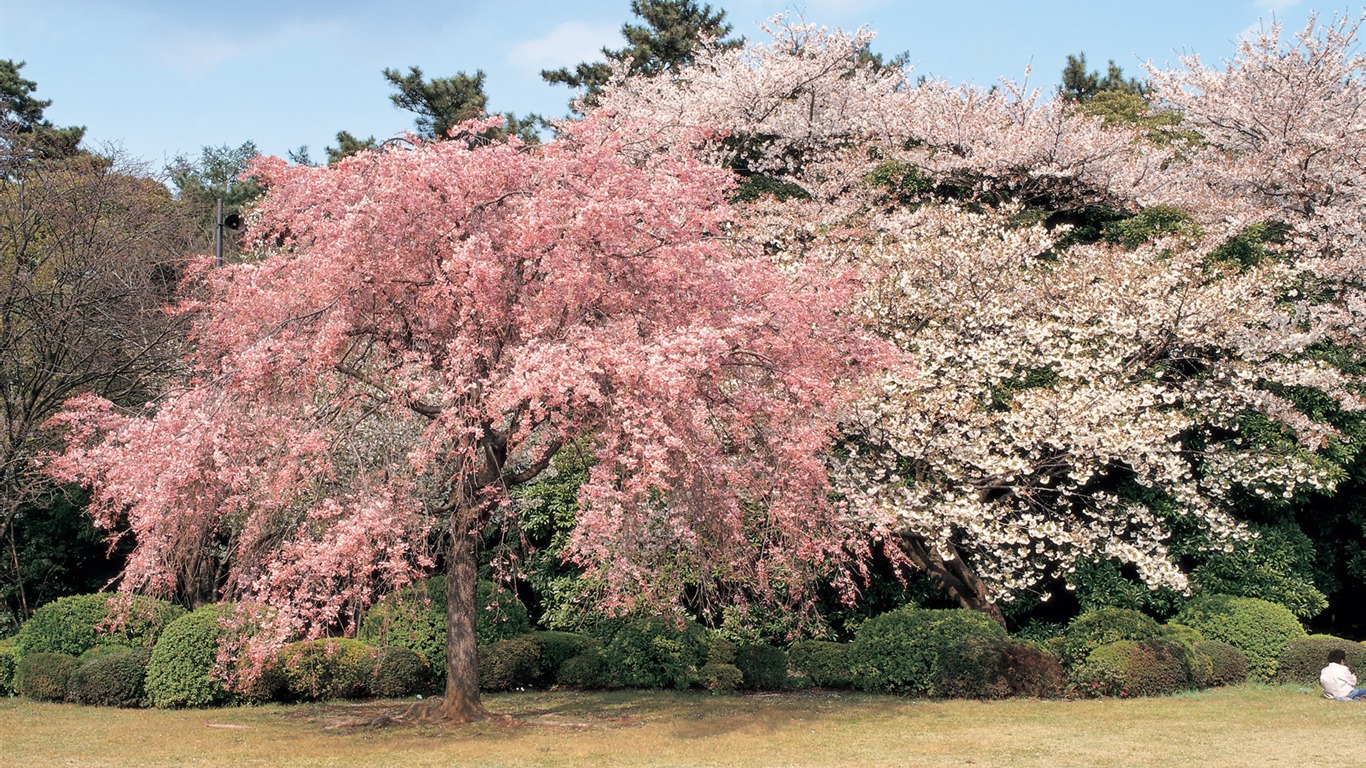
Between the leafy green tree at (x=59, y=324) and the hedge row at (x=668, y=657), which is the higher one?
the leafy green tree at (x=59, y=324)

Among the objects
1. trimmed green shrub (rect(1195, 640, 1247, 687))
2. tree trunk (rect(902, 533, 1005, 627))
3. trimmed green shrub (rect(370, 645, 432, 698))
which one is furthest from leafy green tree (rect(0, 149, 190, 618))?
trimmed green shrub (rect(1195, 640, 1247, 687))

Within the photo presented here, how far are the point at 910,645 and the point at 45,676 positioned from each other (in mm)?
10860

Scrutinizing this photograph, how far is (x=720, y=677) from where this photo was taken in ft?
48.5

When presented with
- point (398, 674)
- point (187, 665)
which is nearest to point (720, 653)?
point (398, 674)

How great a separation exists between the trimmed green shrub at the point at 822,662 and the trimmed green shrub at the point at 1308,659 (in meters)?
5.68

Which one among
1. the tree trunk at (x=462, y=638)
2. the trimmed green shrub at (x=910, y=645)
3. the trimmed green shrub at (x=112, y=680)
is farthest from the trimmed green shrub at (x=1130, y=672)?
the trimmed green shrub at (x=112, y=680)

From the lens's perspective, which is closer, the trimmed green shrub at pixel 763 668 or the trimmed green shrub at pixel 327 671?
the trimmed green shrub at pixel 327 671

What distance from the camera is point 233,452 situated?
9.99 metres

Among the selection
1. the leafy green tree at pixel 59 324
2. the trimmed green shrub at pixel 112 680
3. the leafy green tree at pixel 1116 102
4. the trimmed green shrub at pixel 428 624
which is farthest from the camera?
the leafy green tree at pixel 1116 102

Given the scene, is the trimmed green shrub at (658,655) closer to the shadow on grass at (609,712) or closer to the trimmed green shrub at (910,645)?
the shadow on grass at (609,712)

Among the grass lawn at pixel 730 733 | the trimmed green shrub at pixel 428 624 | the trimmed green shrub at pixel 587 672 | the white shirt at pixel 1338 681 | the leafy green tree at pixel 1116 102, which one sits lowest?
the grass lawn at pixel 730 733

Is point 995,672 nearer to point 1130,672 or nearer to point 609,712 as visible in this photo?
point 1130,672

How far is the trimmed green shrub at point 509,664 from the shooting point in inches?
593

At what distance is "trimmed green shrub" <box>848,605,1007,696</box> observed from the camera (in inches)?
545
